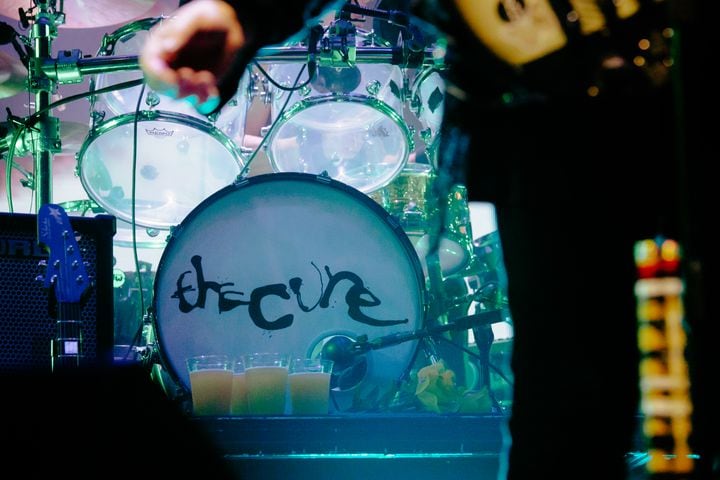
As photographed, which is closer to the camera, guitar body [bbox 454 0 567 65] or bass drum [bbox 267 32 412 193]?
guitar body [bbox 454 0 567 65]

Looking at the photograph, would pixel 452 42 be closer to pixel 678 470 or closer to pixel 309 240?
pixel 678 470

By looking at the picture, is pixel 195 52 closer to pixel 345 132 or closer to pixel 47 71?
pixel 47 71

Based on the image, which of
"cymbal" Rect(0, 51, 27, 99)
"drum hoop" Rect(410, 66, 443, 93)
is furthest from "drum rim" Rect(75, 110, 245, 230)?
"drum hoop" Rect(410, 66, 443, 93)

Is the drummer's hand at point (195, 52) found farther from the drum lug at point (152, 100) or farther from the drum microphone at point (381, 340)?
the drum lug at point (152, 100)

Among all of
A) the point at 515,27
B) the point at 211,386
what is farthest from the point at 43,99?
the point at 515,27

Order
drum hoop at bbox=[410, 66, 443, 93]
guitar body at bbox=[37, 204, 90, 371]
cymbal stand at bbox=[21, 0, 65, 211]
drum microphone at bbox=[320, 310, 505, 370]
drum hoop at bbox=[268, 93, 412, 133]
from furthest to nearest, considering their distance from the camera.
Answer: drum hoop at bbox=[410, 66, 443, 93]
drum hoop at bbox=[268, 93, 412, 133]
cymbal stand at bbox=[21, 0, 65, 211]
drum microphone at bbox=[320, 310, 505, 370]
guitar body at bbox=[37, 204, 90, 371]

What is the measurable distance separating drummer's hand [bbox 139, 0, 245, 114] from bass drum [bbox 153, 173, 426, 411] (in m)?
1.94

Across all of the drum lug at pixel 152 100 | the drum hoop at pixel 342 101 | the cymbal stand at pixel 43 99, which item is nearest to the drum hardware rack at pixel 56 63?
the cymbal stand at pixel 43 99

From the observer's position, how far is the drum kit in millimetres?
2932

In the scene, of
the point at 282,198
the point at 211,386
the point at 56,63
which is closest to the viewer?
the point at 211,386

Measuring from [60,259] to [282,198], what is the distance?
0.91 m

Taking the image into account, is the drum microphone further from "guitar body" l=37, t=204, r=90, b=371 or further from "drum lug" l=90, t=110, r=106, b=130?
"drum lug" l=90, t=110, r=106, b=130

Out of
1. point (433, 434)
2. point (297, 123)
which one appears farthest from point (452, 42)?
point (297, 123)

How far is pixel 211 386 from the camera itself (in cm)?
250
